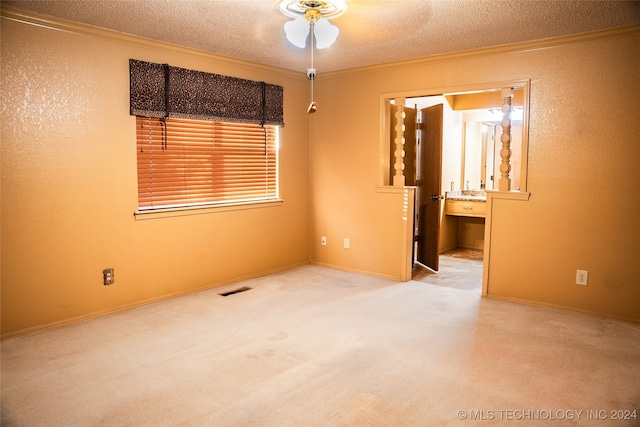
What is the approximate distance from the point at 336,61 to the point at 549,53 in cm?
191

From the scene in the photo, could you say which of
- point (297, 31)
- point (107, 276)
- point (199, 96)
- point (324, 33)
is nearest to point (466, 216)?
point (324, 33)

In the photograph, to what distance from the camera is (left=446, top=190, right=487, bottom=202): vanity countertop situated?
616cm

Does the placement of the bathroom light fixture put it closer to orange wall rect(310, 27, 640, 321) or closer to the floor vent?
orange wall rect(310, 27, 640, 321)

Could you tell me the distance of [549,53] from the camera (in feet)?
12.5

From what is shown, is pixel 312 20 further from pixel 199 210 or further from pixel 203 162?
pixel 199 210

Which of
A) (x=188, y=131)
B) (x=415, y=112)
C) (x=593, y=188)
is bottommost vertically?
(x=593, y=188)

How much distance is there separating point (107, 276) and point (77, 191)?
0.71 m

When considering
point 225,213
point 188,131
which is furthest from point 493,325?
point 188,131

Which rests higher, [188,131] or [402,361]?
[188,131]

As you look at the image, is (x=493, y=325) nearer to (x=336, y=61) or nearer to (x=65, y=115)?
(x=336, y=61)

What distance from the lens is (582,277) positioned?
3.79m

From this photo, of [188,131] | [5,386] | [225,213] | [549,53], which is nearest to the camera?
[5,386]

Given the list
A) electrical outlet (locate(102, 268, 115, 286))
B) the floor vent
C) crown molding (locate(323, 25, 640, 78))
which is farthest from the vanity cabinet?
electrical outlet (locate(102, 268, 115, 286))

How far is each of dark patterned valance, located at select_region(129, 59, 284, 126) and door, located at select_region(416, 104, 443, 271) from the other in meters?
1.68
